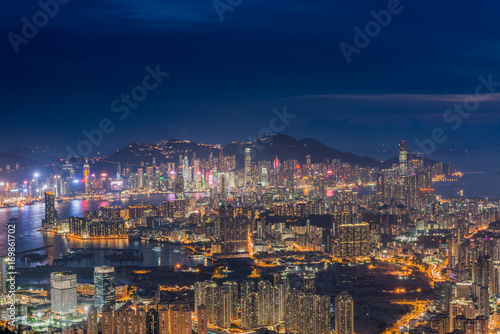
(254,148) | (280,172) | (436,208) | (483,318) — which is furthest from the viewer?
(254,148)

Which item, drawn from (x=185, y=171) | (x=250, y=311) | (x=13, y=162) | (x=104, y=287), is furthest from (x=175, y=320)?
(x=185, y=171)

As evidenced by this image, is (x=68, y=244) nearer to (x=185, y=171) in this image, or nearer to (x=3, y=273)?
(x=3, y=273)

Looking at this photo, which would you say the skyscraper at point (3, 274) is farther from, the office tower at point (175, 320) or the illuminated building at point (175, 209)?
the illuminated building at point (175, 209)

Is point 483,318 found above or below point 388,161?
below

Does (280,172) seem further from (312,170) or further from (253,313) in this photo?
(253,313)

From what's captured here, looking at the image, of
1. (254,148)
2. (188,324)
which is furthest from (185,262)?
(254,148)
